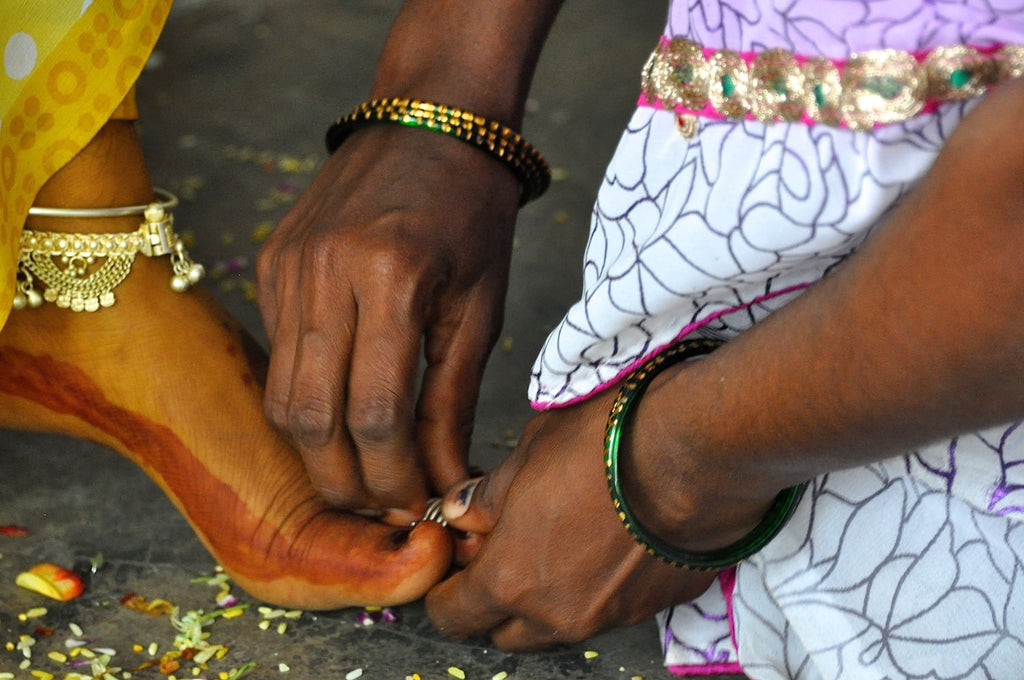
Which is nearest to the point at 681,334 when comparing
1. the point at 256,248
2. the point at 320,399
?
the point at 320,399

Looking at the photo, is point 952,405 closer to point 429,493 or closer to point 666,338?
point 666,338

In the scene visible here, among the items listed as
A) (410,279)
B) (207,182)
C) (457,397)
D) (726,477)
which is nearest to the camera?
(726,477)

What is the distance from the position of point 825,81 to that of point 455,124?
0.46 metres

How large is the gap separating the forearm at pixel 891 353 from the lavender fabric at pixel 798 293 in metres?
0.05

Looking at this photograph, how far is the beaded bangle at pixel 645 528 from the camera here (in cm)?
92

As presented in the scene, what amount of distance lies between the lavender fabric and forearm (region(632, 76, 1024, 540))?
49 millimetres

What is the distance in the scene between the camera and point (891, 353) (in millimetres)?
734

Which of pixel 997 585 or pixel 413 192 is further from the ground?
pixel 413 192

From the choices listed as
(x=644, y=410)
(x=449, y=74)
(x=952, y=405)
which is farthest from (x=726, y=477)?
(x=449, y=74)

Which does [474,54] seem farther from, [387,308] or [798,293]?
[798,293]

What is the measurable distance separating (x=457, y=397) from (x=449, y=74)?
33 centimetres

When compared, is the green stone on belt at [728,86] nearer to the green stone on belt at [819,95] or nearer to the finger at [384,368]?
the green stone on belt at [819,95]

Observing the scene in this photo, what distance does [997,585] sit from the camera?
0.94 metres

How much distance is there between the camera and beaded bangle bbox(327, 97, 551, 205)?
1136mm
